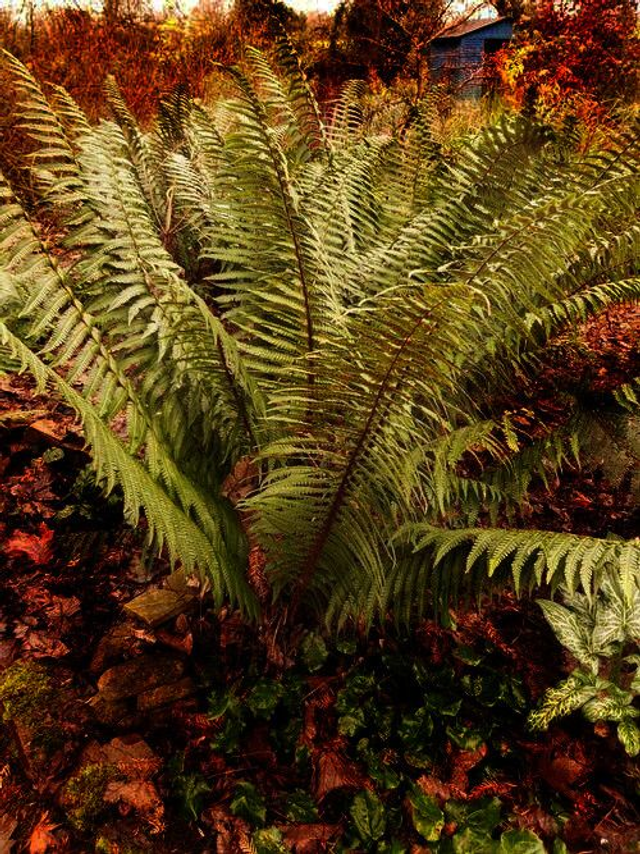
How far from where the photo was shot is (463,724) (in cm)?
140

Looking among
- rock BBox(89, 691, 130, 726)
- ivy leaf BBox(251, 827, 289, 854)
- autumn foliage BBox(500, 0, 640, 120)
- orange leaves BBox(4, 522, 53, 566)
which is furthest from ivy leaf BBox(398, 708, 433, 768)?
autumn foliage BBox(500, 0, 640, 120)

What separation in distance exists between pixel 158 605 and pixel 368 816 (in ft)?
2.43

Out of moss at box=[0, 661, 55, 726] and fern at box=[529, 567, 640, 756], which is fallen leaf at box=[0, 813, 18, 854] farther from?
fern at box=[529, 567, 640, 756]

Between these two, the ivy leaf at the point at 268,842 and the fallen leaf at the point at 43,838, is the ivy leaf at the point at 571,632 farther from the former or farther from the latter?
the fallen leaf at the point at 43,838

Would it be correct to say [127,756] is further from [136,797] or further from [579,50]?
[579,50]

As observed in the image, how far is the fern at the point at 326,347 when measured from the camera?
100 centimetres

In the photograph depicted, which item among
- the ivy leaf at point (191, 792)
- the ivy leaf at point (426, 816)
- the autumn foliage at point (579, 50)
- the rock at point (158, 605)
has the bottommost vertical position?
the ivy leaf at point (426, 816)

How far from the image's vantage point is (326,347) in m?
1.28

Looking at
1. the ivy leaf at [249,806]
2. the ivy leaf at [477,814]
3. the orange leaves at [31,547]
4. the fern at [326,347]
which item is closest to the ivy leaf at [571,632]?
the fern at [326,347]

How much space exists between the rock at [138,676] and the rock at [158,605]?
10cm

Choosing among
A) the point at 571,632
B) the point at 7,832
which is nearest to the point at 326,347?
the point at 571,632

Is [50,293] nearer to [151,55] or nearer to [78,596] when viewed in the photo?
[78,596]

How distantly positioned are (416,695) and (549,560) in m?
0.75

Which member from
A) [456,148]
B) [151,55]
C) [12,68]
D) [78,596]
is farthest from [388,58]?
[78,596]
